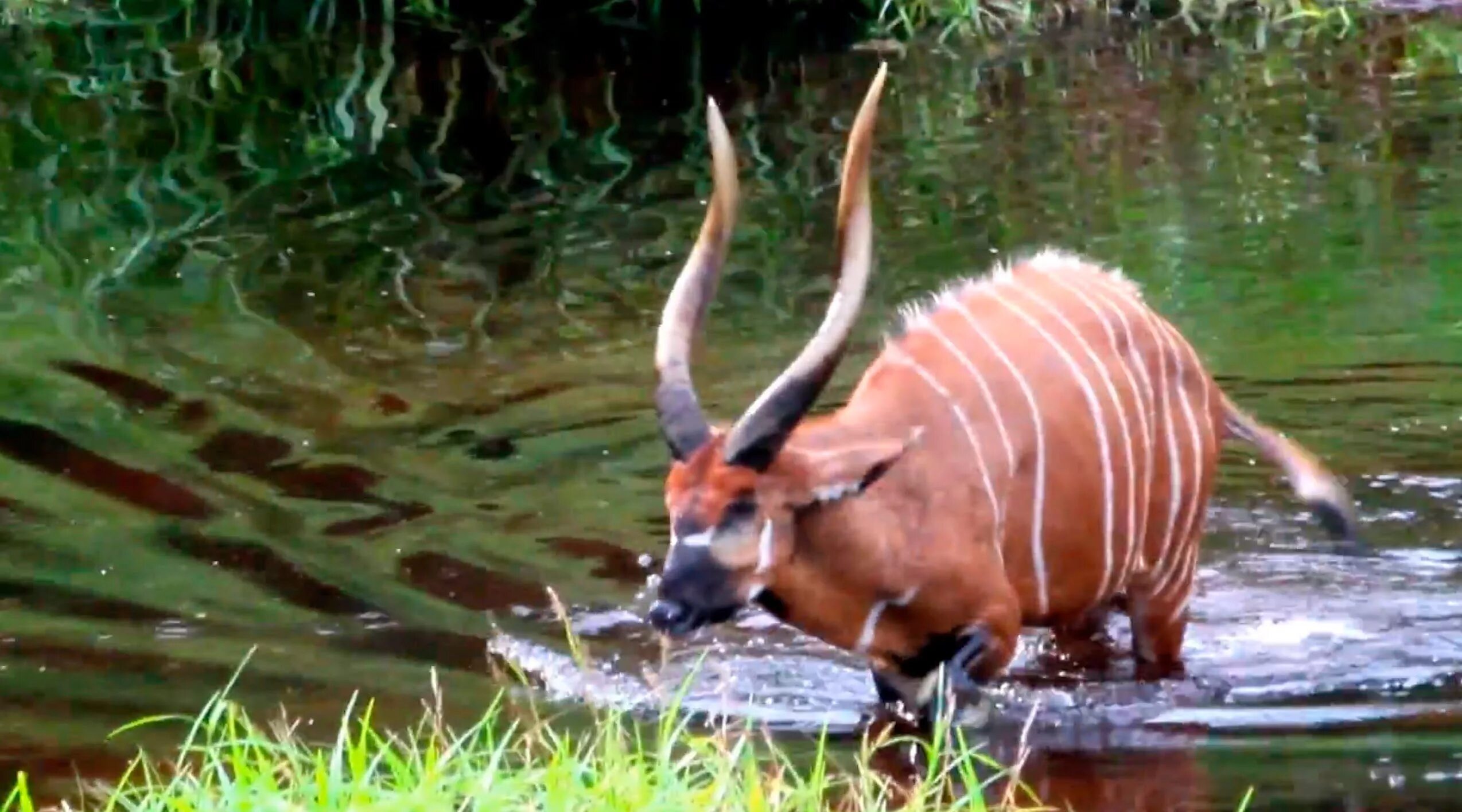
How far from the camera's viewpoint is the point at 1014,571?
471cm

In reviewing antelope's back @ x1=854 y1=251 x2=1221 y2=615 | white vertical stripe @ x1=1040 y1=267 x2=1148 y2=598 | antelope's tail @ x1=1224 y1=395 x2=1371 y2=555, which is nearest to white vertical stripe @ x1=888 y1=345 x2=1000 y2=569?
antelope's back @ x1=854 y1=251 x2=1221 y2=615

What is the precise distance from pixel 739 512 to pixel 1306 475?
1.75 metres

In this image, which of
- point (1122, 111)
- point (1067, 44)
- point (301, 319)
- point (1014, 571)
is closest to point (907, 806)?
point (1014, 571)

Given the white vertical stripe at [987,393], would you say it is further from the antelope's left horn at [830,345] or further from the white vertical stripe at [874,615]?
the antelope's left horn at [830,345]

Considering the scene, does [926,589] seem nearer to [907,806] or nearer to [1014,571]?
[1014,571]

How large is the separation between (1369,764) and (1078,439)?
0.84 metres

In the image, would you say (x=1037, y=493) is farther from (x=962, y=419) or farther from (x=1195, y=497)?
(x=1195, y=497)

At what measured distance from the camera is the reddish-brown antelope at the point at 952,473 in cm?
422

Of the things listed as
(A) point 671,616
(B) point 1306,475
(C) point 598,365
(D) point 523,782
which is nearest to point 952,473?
(A) point 671,616

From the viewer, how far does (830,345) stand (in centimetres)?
424

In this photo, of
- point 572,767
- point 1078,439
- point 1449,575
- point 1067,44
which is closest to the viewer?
point 572,767

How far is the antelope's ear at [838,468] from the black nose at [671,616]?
0.98 ft

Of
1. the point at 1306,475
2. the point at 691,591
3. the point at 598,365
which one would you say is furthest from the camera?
the point at 598,365

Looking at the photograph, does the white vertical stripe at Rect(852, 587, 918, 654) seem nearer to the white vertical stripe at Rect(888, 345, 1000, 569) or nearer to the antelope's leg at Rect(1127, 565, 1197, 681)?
the white vertical stripe at Rect(888, 345, 1000, 569)
